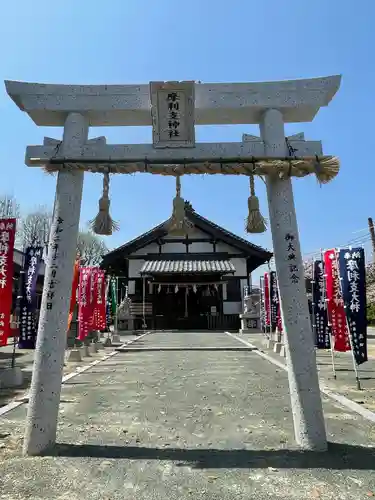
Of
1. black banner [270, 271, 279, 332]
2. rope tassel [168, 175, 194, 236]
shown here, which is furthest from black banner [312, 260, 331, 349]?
rope tassel [168, 175, 194, 236]

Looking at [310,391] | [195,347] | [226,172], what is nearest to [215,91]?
[226,172]

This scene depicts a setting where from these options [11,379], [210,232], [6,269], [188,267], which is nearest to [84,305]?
[11,379]

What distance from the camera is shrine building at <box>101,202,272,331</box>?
25312 millimetres

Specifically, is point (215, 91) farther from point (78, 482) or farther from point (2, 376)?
point (2, 376)

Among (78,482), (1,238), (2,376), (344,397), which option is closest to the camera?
(78,482)

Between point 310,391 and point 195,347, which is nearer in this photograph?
point 310,391

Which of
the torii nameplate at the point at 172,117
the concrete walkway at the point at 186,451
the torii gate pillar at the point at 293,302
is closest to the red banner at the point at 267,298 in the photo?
the concrete walkway at the point at 186,451

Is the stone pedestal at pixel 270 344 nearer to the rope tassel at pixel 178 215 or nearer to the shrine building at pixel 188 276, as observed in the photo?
the shrine building at pixel 188 276

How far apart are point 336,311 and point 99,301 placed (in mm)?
10460

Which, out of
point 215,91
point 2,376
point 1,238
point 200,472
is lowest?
point 200,472

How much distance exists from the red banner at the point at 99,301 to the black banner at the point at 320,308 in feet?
28.6

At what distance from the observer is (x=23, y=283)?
959cm

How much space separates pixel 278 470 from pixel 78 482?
6.38ft

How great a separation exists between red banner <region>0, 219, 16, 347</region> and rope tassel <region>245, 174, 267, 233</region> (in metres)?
5.30
